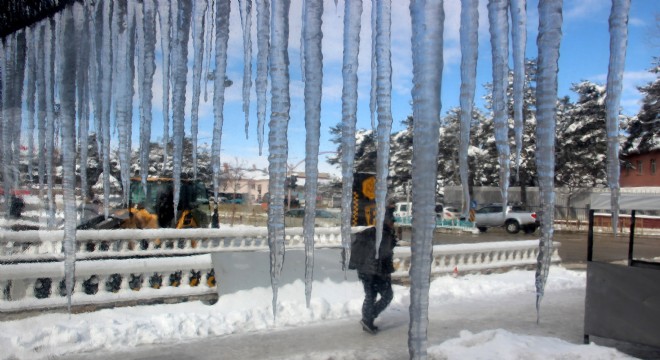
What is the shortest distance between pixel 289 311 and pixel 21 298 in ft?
11.2

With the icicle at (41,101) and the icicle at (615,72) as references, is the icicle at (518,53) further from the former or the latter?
the icicle at (41,101)

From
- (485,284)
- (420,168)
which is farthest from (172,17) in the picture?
(485,284)

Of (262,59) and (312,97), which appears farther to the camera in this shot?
(262,59)

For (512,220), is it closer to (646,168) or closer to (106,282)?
(646,168)

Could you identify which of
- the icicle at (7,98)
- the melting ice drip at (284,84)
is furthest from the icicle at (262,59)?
the icicle at (7,98)

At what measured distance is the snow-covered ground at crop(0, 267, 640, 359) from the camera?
5109 millimetres

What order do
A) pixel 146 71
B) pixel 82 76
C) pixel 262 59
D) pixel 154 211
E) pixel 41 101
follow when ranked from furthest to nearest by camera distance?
pixel 154 211, pixel 41 101, pixel 82 76, pixel 146 71, pixel 262 59

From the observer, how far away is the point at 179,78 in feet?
7.84

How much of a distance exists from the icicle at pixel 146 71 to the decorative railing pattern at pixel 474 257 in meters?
7.33

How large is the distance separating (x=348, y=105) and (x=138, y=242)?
9463 mm

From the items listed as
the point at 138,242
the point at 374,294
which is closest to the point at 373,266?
the point at 374,294

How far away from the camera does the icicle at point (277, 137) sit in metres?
1.89

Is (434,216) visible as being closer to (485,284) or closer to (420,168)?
(420,168)

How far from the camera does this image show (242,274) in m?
7.80
